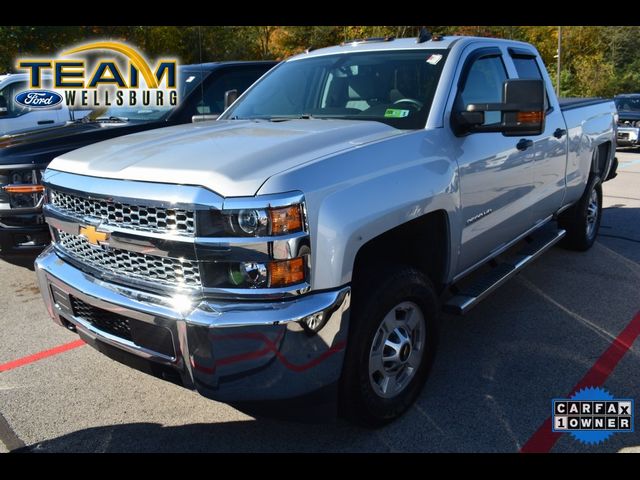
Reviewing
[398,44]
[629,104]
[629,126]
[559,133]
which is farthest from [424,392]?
[629,104]

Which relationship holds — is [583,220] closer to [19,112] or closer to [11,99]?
[19,112]

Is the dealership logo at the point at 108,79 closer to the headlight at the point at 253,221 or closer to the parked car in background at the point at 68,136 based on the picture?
the parked car in background at the point at 68,136

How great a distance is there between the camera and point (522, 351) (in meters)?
3.73

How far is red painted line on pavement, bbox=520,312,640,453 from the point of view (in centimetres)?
277

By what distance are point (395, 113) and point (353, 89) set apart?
1.56ft

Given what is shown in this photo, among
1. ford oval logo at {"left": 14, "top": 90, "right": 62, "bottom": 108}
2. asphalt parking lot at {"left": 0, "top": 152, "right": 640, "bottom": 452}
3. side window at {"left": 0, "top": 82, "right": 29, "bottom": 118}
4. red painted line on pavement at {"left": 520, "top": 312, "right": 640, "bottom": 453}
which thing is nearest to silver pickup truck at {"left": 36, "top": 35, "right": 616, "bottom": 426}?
asphalt parking lot at {"left": 0, "top": 152, "right": 640, "bottom": 452}

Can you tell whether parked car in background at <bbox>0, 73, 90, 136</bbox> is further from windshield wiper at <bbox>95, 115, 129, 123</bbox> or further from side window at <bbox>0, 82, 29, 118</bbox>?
windshield wiper at <bbox>95, 115, 129, 123</bbox>

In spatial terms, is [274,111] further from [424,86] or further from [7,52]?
[7,52]

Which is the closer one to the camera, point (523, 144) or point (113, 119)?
point (523, 144)

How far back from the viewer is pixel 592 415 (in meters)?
3.04

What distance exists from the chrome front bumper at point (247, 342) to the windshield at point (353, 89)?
1357 millimetres

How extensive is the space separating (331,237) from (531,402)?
5.32 ft

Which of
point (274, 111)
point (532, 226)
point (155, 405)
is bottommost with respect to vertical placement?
point (155, 405)
